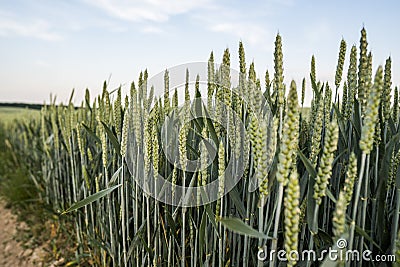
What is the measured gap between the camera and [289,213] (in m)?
0.53

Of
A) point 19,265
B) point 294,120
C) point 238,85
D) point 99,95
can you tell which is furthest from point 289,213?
point 19,265

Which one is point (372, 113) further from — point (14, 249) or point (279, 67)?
point (14, 249)

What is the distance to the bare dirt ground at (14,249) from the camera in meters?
2.09

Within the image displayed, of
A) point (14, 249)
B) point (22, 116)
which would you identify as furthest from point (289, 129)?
point (22, 116)

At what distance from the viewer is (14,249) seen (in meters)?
2.32

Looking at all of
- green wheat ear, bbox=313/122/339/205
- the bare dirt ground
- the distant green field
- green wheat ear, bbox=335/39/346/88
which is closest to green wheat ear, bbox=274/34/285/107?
green wheat ear, bbox=313/122/339/205

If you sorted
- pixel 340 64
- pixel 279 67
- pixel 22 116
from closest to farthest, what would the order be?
pixel 279 67 < pixel 340 64 < pixel 22 116

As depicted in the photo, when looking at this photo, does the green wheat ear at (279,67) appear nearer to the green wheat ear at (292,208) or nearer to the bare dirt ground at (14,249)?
the green wheat ear at (292,208)

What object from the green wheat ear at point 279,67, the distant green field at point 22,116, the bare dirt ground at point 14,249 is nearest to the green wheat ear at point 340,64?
the green wheat ear at point 279,67

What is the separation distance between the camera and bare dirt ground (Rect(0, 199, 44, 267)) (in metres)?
2.09

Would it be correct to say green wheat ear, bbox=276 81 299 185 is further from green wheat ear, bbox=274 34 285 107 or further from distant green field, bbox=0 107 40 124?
distant green field, bbox=0 107 40 124

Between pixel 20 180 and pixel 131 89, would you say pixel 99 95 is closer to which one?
pixel 131 89

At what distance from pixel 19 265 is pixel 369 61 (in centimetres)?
211

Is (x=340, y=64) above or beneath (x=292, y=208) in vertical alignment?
above
